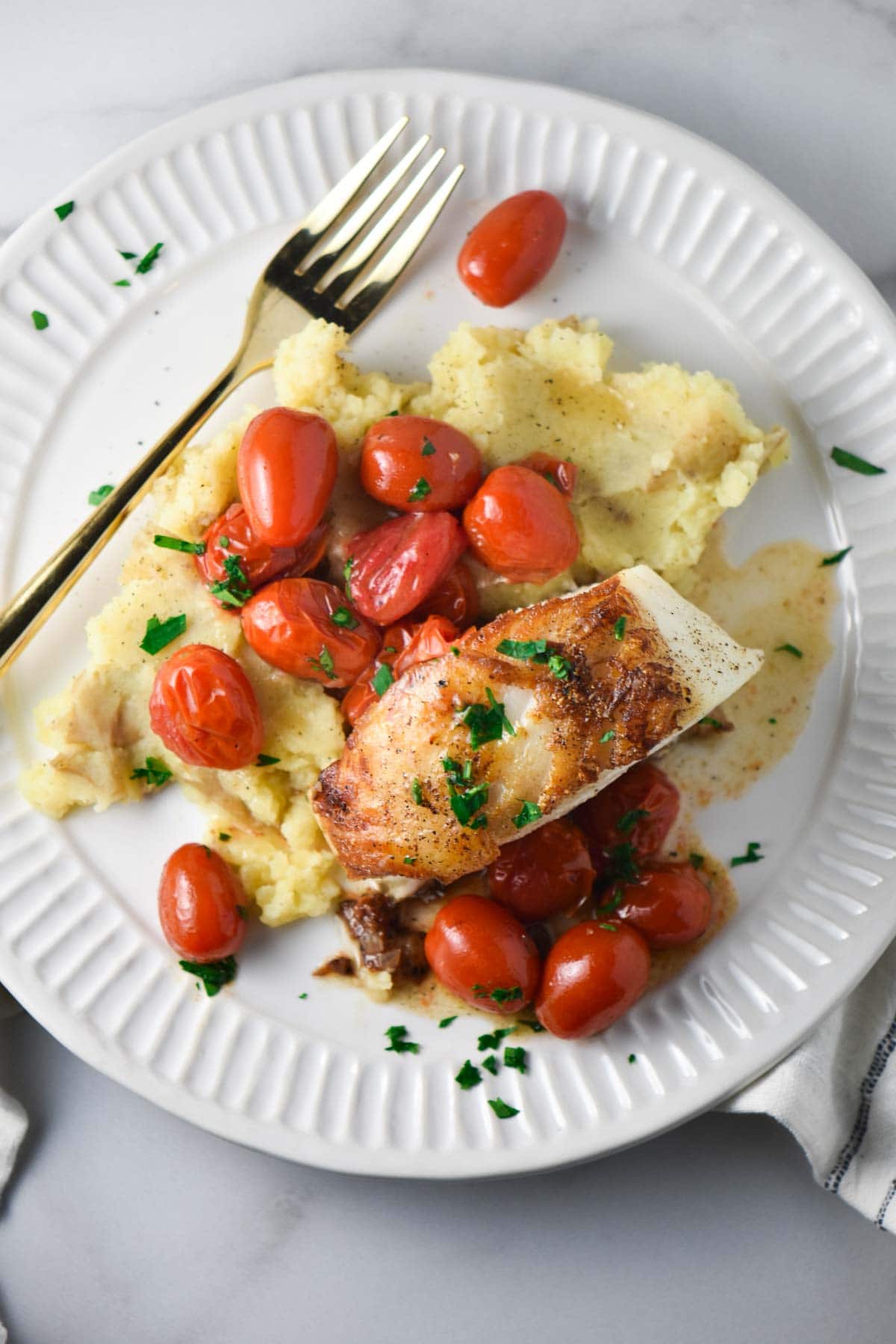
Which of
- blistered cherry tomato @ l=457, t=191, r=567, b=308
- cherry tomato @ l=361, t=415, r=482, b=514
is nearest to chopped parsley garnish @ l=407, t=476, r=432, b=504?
cherry tomato @ l=361, t=415, r=482, b=514

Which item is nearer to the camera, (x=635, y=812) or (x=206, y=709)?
(x=206, y=709)

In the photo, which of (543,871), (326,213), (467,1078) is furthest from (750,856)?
(326,213)

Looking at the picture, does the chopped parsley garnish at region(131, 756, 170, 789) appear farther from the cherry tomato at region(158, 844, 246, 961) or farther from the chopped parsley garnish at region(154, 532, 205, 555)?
the chopped parsley garnish at region(154, 532, 205, 555)

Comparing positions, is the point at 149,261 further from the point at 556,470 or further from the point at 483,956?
the point at 483,956

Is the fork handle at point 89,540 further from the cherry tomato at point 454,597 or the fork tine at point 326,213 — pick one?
the cherry tomato at point 454,597

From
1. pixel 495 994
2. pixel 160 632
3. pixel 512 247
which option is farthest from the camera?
pixel 512 247

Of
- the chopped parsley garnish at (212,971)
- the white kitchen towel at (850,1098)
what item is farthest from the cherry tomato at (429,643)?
the white kitchen towel at (850,1098)
